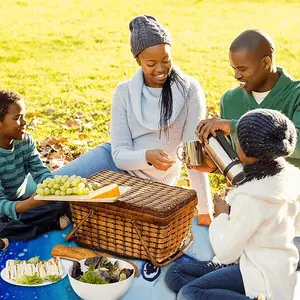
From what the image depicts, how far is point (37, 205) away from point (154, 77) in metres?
0.91

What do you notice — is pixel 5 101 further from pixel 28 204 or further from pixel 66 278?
pixel 66 278

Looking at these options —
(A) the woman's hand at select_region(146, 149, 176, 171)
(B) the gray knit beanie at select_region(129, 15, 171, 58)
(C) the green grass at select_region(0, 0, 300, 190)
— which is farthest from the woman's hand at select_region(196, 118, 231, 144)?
(C) the green grass at select_region(0, 0, 300, 190)

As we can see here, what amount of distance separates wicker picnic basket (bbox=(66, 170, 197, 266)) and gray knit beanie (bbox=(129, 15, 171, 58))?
2.37ft

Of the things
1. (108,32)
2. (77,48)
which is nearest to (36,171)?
(77,48)

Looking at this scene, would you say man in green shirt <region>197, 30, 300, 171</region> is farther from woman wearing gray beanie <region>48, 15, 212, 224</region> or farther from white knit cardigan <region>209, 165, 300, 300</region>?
white knit cardigan <region>209, 165, 300, 300</region>

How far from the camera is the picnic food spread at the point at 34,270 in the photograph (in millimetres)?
2676

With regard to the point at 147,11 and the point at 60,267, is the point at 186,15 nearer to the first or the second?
the point at 147,11

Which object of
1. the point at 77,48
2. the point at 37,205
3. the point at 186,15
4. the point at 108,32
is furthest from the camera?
the point at 186,15

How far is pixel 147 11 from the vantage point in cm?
986

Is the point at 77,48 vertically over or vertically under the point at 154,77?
under

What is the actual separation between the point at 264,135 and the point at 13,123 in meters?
1.41

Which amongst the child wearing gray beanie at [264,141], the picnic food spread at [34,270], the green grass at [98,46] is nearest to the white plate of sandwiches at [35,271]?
the picnic food spread at [34,270]

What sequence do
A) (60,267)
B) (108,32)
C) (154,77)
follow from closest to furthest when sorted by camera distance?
(60,267)
(154,77)
(108,32)

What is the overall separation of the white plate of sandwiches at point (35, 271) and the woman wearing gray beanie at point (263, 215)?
68cm
